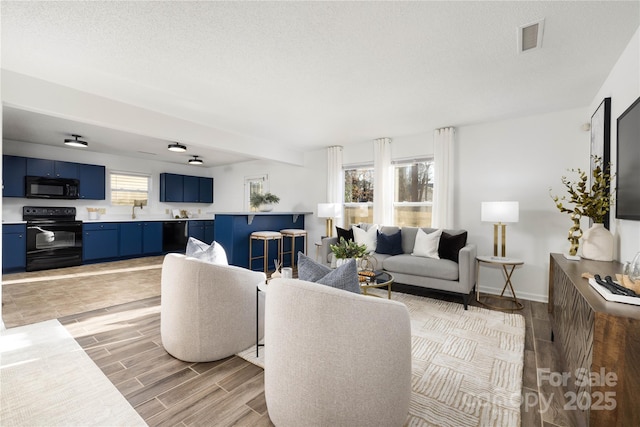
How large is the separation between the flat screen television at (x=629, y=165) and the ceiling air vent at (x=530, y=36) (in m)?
0.80

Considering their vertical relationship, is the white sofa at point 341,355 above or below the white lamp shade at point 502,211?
below

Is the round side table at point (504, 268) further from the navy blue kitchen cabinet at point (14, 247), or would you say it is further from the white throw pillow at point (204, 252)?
the navy blue kitchen cabinet at point (14, 247)

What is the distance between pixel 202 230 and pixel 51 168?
10.9 ft

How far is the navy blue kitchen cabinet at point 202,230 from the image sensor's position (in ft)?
24.9

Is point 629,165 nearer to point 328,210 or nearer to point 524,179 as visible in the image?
point 524,179

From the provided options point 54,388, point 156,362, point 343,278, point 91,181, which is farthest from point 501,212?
point 91,181

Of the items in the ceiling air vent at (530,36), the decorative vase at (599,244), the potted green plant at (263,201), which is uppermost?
the ceiling air vent at (530,36)

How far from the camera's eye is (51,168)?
18.4ft

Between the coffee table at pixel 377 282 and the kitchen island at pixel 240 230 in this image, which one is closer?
the coffee table at pixel 377 282

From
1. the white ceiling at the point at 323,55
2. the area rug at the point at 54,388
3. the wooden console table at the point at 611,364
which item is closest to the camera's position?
the wooden console table at the point at 611,364

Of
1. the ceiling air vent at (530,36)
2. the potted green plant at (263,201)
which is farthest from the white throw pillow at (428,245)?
the potted green plant at (263,201)

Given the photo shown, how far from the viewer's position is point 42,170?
5.49 meters

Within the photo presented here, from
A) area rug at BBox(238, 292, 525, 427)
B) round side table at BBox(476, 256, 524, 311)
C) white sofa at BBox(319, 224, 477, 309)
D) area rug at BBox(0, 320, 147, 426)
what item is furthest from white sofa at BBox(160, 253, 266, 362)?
round side table at BBox(476, 256, 524, 311)

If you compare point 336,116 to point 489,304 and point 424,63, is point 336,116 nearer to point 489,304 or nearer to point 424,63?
point 424,63
